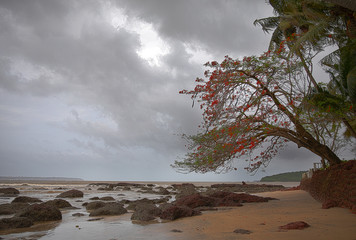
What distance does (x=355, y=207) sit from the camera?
6879 mm

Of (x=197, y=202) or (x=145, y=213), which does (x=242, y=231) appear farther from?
(x=197, y=202)

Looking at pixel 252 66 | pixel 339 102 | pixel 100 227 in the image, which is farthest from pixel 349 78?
pixel 100 227

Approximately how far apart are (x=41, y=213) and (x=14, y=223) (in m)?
1.18

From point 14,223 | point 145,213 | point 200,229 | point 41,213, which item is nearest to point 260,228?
point 200,229

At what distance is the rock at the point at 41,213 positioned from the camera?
769 centimetres

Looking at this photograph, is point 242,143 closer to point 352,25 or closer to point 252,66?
point 252,66

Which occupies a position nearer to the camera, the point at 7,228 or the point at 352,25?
the point at 7,228

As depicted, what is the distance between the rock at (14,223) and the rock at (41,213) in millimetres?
604

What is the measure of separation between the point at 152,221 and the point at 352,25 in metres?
11.6

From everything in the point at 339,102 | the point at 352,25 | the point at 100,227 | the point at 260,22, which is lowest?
the point at 100,227

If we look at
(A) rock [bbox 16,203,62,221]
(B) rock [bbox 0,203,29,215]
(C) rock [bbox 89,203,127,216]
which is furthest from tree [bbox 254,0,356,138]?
(B) rock [bbox 0,203,29,215]

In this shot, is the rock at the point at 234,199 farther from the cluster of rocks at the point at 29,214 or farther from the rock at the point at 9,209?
the rock at the point at 9,209

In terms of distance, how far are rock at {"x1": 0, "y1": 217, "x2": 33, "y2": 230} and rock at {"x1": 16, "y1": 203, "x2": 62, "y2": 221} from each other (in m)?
0.60

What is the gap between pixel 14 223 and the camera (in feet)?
22.0
